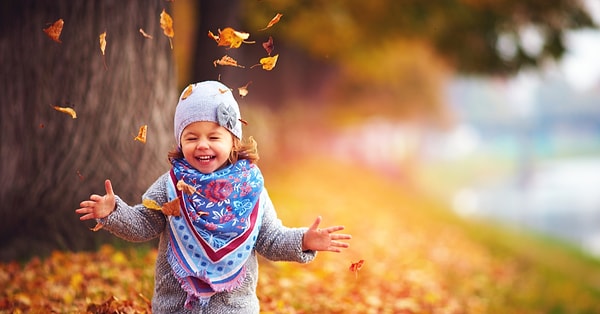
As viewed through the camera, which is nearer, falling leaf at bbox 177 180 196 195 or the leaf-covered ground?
falling leaf at bbox 177 180 196 195

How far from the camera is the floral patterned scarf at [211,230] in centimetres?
277

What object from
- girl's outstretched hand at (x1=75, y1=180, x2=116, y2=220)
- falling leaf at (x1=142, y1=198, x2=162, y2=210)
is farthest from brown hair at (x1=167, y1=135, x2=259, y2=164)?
girl's outstretched hand at (x1=75, y1=180, x2=116, y2=220)

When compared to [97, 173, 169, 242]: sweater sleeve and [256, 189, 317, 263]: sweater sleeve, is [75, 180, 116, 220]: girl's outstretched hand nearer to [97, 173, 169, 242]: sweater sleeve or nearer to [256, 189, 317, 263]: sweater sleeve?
[97, 173, 169, 242]: sweater sleeve

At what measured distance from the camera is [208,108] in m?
2.75

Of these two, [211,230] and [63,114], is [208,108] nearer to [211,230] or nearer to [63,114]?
[211,230]

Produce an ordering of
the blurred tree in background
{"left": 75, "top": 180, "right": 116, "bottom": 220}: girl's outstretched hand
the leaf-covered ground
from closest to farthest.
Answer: {"left": 75, "top": 180, "right": 116, "bottom": 220}: girl's outstretched hand, the leaf-covered ground, the blurred tree in background

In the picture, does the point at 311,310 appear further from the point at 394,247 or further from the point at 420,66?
the point at 420,66

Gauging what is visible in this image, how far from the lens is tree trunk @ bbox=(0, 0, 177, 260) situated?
4.79m

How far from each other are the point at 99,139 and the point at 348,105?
19.9 m

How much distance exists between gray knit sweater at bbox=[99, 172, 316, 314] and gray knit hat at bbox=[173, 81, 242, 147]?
305mm

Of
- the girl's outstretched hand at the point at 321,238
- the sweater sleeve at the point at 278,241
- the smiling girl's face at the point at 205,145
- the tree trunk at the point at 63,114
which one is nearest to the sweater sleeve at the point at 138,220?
the smiling girl's face at the point at 205,145

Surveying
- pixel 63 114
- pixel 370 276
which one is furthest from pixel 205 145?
pixel 370 276

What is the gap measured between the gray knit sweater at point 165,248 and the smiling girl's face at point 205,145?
0.66 feet

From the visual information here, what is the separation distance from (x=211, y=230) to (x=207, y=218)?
5cm
